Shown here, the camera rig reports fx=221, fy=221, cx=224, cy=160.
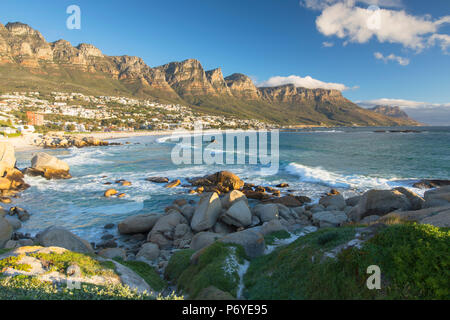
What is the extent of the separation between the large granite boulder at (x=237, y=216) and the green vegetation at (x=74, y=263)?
8456 mm

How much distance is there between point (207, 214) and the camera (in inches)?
584

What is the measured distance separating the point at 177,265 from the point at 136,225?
758 centimetres

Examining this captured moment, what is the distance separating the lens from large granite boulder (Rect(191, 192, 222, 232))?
14.7 metres

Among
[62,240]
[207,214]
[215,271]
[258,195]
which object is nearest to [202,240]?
[207,214]

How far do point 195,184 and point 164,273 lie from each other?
18248 mm

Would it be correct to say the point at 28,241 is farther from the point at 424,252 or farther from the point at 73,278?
the point at 424,252

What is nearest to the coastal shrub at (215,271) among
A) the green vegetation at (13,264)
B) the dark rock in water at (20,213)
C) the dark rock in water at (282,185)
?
the green vegetation at (13,264)

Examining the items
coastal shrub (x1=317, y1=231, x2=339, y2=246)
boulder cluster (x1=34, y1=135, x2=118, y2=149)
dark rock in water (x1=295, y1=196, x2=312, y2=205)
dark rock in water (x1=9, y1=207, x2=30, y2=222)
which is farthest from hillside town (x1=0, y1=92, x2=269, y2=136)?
coastal shrub (x1=317, y1=231, x2=339, y2=246)

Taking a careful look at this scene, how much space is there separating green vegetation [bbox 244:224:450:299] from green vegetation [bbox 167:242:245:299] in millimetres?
650

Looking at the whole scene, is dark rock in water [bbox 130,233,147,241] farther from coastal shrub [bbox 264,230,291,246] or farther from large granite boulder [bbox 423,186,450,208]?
large granite boulder [bbox 423,186,450,208]

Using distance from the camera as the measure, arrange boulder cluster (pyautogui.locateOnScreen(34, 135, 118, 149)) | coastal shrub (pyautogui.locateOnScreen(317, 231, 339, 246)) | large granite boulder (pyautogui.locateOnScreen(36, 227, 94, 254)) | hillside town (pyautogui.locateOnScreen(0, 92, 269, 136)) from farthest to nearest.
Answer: hillside town (pyautogui.locateOnScreen(0, 92, 269, 136)) < boulder cluster (pyautogui.locateOnScreen(34, 135, 118, 149)) < large granite boulder (pyautogui.locateOnScreen(36, 227, 94, 254)) < coastal shrub (pyautogui.locateOnScreen(317, 231, 339, 246))

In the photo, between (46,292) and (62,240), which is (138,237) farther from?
(46,292)

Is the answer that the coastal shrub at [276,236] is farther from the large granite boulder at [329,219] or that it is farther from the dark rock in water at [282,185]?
the dark rock in water at [282,185]
